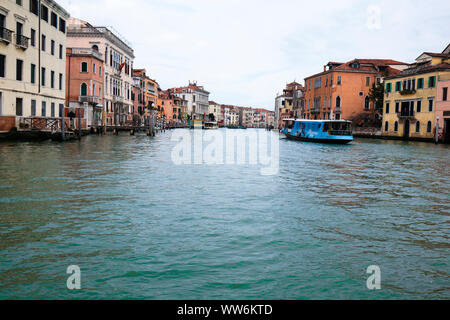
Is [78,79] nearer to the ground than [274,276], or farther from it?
farther from it

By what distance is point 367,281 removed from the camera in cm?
470

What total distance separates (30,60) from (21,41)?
73.9 inches

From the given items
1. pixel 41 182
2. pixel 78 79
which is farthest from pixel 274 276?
pixel 78 79

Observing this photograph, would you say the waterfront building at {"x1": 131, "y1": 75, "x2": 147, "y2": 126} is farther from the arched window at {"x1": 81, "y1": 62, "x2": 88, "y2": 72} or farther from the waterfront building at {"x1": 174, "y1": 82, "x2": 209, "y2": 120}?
the waterfront building at {"x1": 174, "y1": 82, "x2": 209, "y2": 120}

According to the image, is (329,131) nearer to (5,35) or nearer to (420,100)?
(420,100)

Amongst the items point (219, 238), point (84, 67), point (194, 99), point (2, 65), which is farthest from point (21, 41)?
point (194, 99)

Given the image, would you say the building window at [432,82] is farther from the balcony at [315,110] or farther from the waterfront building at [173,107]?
the waterfront building at [173,107]

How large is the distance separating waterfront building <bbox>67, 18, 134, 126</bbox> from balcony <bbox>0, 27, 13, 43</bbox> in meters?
24.4

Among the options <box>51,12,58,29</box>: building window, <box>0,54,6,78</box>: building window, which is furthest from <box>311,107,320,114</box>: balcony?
<box>0,54,6,78</box>: building window

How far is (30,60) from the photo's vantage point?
2833 cm

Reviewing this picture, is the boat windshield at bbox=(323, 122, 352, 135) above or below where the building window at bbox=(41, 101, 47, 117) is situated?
below

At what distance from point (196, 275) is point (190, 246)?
1055 millimetres

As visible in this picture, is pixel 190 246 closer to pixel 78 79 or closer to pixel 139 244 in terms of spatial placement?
pixel 139 244

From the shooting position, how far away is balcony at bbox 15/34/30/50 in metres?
26.3
